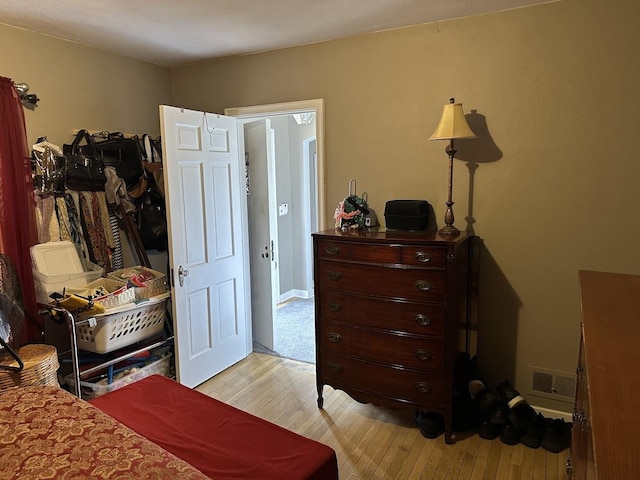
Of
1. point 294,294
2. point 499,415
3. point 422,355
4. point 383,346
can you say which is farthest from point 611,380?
point 294,294

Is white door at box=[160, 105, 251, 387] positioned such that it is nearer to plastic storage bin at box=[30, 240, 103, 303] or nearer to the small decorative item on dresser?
plastic storage bin at box=[30, 240, 103, 303]

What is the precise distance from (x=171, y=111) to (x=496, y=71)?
2.08m

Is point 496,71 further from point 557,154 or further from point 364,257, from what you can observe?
point 364,257

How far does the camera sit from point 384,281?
8.35 feet

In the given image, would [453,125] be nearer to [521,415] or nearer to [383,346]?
[383,346]

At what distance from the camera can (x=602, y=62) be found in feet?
7.81

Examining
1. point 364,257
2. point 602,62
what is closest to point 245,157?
point 364,257

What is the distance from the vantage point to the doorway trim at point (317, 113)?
3.20 metres

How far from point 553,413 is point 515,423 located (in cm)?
→ 39

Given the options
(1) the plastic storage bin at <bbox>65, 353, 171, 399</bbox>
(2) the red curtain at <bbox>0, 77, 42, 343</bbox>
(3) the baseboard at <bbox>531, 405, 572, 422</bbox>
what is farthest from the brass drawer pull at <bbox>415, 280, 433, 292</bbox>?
(2) the red curtain at <bbox>0, 77, 42, 343</bbox>

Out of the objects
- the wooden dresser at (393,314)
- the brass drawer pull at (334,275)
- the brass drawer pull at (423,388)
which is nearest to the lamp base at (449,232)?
the wooden dresser at (393,314)

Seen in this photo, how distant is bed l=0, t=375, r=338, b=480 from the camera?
1317mm

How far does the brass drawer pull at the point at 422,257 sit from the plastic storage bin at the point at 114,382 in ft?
6.46

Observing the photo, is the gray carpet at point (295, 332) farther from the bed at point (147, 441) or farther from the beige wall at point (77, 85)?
the beige wall at point (77, 85)
